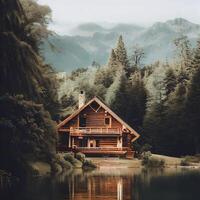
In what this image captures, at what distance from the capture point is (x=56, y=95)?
2474 inches

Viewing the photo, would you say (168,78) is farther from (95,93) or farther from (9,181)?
(9,181)

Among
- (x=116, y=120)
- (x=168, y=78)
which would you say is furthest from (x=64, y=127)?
(x=168, y=78)

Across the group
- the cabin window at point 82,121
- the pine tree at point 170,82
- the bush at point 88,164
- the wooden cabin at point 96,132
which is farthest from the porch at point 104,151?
the pine tree at point 170,82

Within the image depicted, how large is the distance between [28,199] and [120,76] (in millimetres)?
71556

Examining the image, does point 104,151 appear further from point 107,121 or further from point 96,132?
point 107,121

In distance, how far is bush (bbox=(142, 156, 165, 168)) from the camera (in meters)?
62.3

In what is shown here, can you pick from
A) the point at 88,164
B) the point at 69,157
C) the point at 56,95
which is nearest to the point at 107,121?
the point at 56,95

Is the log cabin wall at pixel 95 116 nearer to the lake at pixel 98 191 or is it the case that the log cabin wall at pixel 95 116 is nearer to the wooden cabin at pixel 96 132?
the wooden cabin at pixel 96 132

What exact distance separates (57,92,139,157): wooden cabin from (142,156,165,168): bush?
563cm

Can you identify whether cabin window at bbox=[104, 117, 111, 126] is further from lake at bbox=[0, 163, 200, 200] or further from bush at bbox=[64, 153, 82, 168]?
lake at bbox=[0, 163, 200, 200]

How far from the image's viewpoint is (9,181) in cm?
3148

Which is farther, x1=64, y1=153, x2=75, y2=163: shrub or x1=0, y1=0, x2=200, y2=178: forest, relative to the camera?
x1=64, y1=153, x2=75, y2=163: shrub

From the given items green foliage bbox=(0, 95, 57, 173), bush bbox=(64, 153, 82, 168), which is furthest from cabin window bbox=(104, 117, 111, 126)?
green foliage bbox=(0, 95, 57, 173)

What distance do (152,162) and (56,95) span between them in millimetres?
12501
